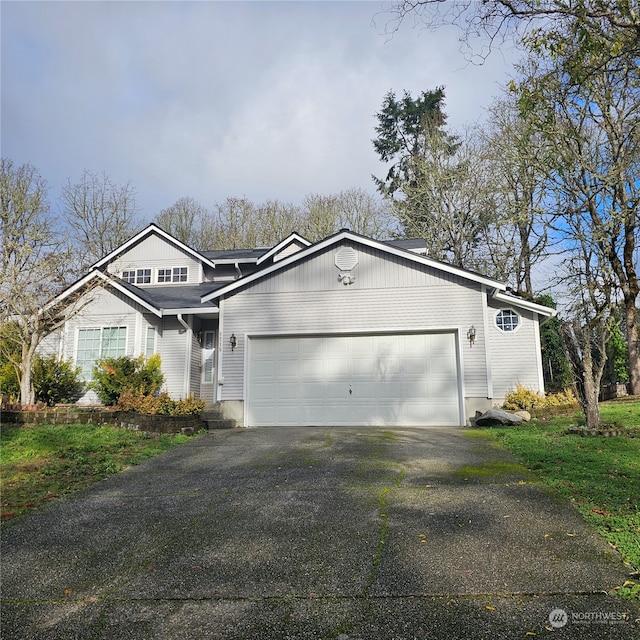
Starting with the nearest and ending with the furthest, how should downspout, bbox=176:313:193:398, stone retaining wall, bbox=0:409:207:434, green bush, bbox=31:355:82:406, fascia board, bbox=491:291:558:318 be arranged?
stone retaining wall, bbox=0:409:207:434 < green bush, bbox=31:355:82:406 < fascia board, bbox=491:291:558:318 < downspout, bbox=176:313:193:398

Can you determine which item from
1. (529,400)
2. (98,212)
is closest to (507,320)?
(529,400)

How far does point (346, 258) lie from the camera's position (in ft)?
40.8

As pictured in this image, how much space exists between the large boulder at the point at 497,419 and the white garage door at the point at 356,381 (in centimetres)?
71

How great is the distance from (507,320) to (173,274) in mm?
11999

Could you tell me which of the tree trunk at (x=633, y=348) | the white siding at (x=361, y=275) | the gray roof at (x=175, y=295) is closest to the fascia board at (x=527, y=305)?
the white siding at (x=361, y=275)

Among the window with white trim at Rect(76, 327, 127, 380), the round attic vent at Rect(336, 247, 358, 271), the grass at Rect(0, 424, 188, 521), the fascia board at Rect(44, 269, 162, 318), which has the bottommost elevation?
the grass at Rect(0, 424, 188, 521)

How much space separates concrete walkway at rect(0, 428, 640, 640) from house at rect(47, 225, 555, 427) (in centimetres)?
545

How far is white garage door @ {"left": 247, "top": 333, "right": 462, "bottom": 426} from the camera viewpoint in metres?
11.7


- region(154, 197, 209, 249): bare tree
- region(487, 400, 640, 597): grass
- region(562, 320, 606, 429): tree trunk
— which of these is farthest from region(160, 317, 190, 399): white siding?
region(154, 197, 209, 249): bare tree

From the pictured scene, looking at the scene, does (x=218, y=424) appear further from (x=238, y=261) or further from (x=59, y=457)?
(x=238, y=261)

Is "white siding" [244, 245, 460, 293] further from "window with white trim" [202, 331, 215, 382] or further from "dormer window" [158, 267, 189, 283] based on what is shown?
"dormer window" [158, 267, 189, 283]

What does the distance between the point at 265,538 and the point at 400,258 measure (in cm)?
922

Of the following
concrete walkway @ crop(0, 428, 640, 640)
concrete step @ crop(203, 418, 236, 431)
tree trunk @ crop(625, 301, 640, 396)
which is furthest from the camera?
tree trunk @ crop(625, 301, 640, 396)

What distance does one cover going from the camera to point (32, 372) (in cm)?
1185
